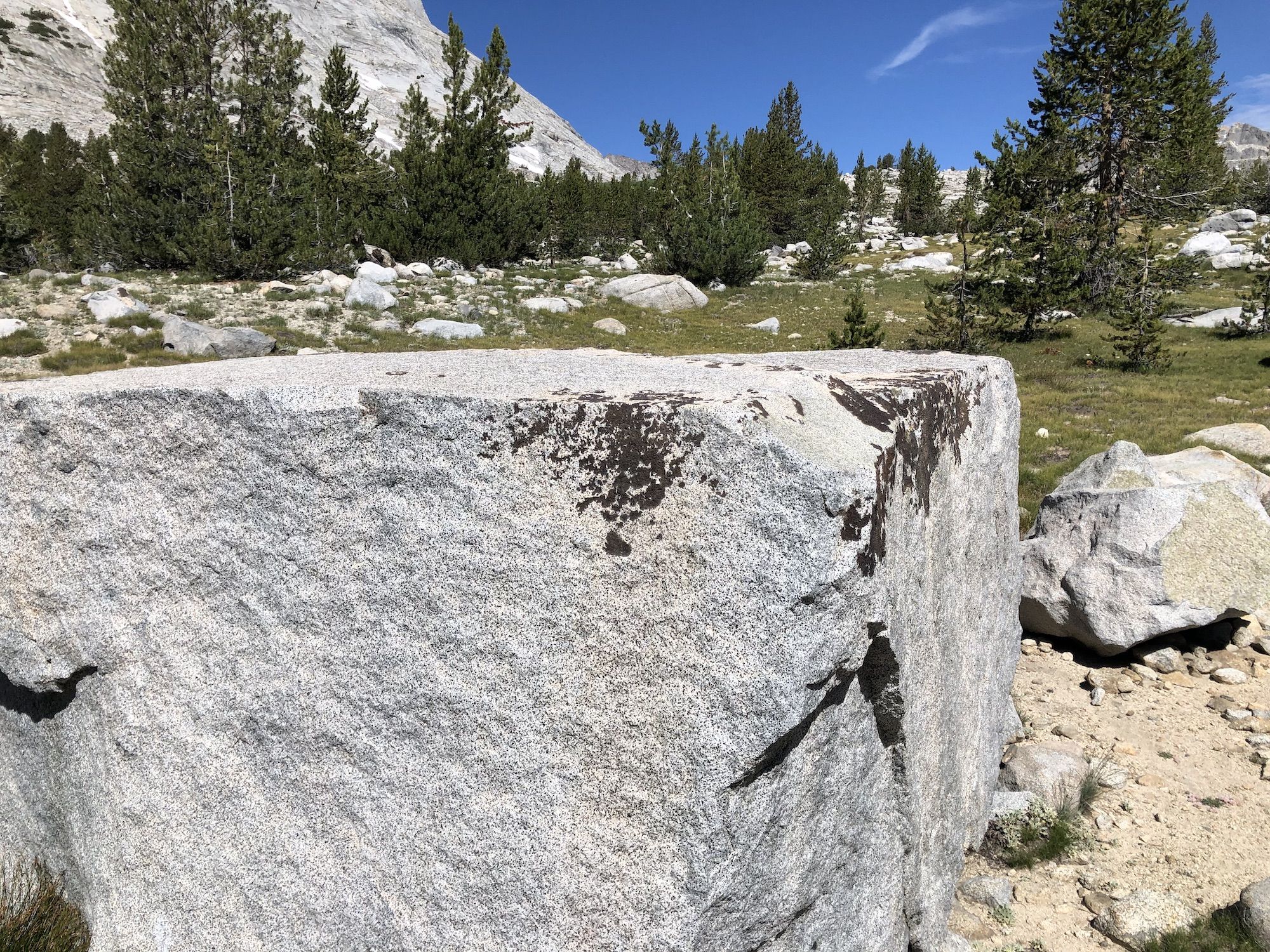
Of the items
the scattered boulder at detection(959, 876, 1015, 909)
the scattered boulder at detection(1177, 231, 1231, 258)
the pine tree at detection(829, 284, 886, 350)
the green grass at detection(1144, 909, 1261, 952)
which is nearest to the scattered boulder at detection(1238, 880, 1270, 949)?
the green grass at detection(1144, 909, 1261, 952)

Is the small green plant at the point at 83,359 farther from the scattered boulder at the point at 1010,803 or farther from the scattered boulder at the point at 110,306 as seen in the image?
the scattered boulder at the point at 1010,803

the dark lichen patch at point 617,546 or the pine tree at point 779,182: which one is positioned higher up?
the pine tree at point 779,182

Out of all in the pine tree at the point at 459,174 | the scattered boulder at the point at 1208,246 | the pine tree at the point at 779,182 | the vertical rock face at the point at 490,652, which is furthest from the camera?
the pine tree at the point at 779,182

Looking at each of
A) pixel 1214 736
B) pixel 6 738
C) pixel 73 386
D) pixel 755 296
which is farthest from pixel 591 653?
pixel 755 296

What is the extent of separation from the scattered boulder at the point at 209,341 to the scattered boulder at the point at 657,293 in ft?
46.1

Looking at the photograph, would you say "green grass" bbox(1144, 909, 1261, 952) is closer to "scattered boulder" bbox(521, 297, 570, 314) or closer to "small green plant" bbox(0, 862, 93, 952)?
"small green plant" bbox(0, 862, 93, 952)

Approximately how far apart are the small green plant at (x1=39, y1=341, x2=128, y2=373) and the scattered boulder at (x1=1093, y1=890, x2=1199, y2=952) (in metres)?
15.5

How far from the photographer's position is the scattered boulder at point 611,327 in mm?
21500

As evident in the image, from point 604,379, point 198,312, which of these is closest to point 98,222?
point 198,312

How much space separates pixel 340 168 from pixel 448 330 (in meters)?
19.7

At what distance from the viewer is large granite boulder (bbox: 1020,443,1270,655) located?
593 cm

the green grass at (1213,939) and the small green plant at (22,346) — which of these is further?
the small green plant at (22,346)

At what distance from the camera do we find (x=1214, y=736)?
5348mm

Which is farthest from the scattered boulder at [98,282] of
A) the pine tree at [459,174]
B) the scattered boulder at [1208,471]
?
the scattered boulder at [1208,471]
